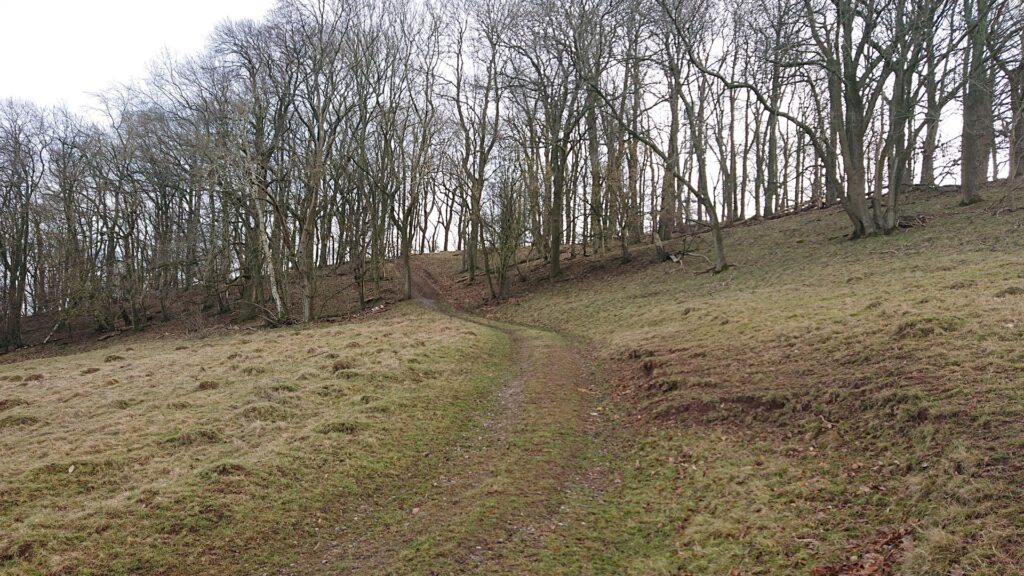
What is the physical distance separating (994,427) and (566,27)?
73.3ft

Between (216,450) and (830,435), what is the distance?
28.2ft

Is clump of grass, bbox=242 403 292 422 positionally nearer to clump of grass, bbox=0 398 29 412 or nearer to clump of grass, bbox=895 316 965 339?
clump of grass, bbox=0 398 29 412

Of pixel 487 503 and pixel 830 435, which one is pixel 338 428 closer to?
pixel 487 503

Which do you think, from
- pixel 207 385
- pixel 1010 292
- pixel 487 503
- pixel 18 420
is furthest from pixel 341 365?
pixel 1010 292

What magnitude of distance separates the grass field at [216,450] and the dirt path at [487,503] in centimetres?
42

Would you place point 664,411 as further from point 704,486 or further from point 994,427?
point 994,427

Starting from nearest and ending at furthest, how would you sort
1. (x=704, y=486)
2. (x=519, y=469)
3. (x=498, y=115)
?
(x=704, y=486) < (x=519, y=469) < (x=498, y=115)

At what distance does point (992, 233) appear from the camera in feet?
52.2

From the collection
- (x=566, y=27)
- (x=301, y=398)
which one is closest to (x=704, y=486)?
(x=301, y=398)

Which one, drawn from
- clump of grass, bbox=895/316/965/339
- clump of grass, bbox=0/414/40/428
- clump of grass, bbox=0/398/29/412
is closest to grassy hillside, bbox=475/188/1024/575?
clump of grass, bbox=895/316/965/339

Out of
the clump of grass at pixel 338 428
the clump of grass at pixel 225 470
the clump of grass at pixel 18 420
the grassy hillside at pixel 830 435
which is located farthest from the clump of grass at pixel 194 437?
the grassy hillside at pixel 830 435

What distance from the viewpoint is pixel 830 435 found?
6707 mm

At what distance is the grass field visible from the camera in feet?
17.9

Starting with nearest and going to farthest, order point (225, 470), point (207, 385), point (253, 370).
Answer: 1. point (225, 470)
2. point (207, 385)
3. point (253, 370)
